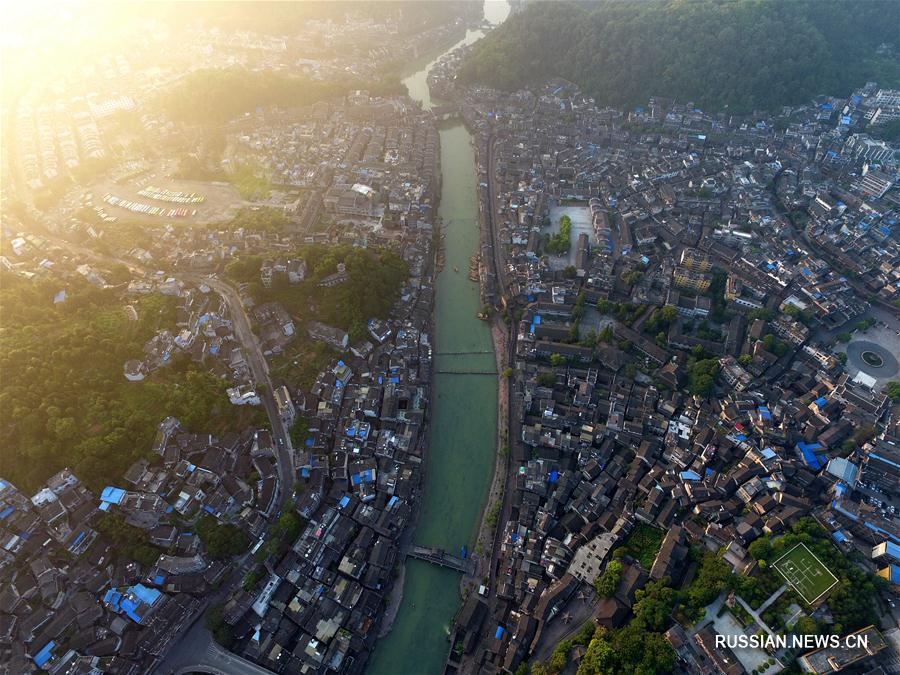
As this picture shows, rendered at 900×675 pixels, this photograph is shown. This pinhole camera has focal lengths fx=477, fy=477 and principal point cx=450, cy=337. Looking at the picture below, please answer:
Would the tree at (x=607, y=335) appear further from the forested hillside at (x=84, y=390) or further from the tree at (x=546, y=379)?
the forested hillside at (x=84, y=390)

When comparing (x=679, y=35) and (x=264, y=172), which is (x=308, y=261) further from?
(x=679, y=35)

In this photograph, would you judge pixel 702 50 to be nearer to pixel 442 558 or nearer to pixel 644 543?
pixel 644 543

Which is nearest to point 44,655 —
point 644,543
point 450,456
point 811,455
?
point 450,456

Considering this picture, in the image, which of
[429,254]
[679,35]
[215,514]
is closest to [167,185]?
[429,254]

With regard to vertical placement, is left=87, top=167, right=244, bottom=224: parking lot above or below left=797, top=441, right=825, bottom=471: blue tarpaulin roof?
above

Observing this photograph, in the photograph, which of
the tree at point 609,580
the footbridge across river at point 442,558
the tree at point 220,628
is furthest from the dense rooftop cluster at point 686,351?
the tree at point 220,628

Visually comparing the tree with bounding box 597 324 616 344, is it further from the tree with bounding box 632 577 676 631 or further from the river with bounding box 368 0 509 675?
the tree with bounding box 632 577 676 631

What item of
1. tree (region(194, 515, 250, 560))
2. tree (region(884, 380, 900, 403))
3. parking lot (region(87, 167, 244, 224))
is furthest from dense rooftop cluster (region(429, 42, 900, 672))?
parking lot (region(87, 167, 244, 224))
